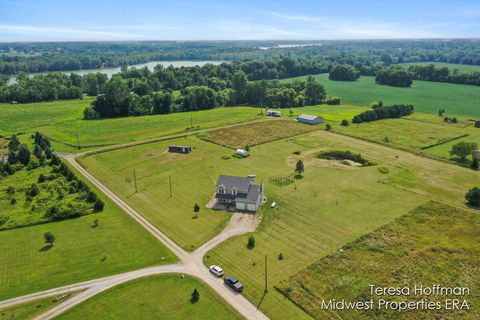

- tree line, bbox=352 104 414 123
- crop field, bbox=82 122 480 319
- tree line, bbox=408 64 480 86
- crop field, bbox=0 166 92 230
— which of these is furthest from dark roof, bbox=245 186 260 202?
tree line, bbox=408 64 480 86

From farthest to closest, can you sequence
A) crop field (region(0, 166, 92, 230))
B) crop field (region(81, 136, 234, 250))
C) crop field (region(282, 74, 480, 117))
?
crop field (region(282, 74, 480, 117))
crop field (region(0, 166, 92, 230))
crop field (region(81, 136, 234, 250))

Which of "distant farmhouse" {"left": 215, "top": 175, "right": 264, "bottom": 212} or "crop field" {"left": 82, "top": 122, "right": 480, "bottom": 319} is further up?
"distant farmhouse" {"left": 215, "top": 175, "right": 264, "bottom": 212}

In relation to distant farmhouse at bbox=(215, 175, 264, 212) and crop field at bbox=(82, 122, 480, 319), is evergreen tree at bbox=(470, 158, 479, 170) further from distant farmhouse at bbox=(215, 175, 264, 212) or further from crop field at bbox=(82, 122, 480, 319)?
distant farmhouse at bbox=(215, 175, 264, 212)

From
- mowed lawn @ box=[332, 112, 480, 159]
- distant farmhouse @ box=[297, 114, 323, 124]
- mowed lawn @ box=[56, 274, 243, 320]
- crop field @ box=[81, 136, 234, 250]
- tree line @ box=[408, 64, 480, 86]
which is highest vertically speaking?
tree line @ box=[408, 64, 480, 86]

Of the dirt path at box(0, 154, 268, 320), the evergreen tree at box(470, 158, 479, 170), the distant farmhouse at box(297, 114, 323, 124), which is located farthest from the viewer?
the distant farmhouse at box(297, 114, 323, 124)

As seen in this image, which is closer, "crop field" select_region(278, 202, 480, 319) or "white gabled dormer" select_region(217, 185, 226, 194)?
"crop field" select_region(278, 202, 480, 319)

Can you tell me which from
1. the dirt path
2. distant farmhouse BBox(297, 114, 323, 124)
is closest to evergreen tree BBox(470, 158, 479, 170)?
distant farmhouse BBox(297, 114, 323, 124)
